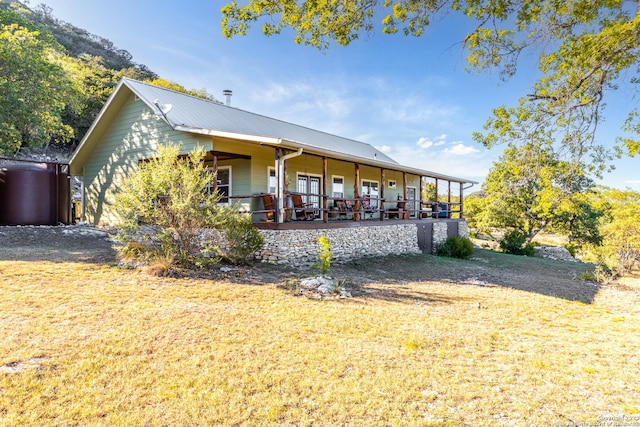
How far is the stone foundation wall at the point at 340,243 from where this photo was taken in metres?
9.63

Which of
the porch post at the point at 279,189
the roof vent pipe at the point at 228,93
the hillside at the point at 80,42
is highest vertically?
the hillside at the point at 80,42

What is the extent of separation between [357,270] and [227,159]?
6158 mm

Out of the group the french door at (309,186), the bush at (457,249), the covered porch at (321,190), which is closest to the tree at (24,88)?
the covered porch at (321,190)

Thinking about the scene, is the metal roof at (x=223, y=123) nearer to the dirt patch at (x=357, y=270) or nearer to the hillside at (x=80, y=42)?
the dirt patch at (x=357, y=270)

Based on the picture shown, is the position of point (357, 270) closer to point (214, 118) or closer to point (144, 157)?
point (214, 118)

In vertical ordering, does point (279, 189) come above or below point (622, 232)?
above

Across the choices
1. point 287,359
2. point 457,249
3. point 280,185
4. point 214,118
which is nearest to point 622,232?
point 457,249

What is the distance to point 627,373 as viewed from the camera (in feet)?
13.1

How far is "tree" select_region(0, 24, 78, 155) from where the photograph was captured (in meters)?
14.0

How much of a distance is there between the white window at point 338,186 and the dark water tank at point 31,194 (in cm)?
1115

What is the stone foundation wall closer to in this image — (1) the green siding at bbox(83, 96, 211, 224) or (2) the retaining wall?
(2) the retaining wall

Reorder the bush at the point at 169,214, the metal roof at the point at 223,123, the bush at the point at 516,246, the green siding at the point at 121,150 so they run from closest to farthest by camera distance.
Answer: the bush at the point at 169,214 → the metal roof at the point at 223,123 → the green siding at the point at 121,150 → the bush at the point at 516,246

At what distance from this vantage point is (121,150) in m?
13.2

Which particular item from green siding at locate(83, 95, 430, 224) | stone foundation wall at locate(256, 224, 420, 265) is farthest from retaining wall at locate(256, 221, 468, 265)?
green siding at locate(83, 95, 430, 224)
